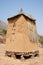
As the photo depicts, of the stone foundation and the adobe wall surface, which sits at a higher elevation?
the adobe wall surface

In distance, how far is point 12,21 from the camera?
1408cm

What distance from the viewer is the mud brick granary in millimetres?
13039

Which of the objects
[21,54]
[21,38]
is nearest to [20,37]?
[21,38]

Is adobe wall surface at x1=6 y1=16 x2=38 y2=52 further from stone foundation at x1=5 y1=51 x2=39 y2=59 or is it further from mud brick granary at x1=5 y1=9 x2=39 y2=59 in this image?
stone foundation at x1=5 y1=51 x2=39 y2=59

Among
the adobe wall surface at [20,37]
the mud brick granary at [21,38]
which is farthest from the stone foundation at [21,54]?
the adobe wall surface at [20,37]

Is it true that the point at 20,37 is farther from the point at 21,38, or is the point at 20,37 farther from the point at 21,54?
the point at 21,54

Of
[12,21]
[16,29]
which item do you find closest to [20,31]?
[16,29]

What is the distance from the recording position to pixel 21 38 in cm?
1313

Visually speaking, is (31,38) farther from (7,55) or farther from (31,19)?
(7,55)

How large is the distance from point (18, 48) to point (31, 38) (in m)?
1.58

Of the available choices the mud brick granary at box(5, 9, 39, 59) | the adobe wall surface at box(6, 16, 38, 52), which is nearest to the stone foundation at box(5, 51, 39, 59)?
the mud brick granary at box(5, 9, 39, 59)

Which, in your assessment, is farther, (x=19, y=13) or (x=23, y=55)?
(x=19, y=13)

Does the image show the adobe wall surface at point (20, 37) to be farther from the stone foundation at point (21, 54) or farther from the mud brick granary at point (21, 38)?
the stone foundation at point (21, 54)

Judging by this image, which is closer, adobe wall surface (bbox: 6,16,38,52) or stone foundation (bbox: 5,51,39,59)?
stone foundation (bbox: 5,51,39,59)
